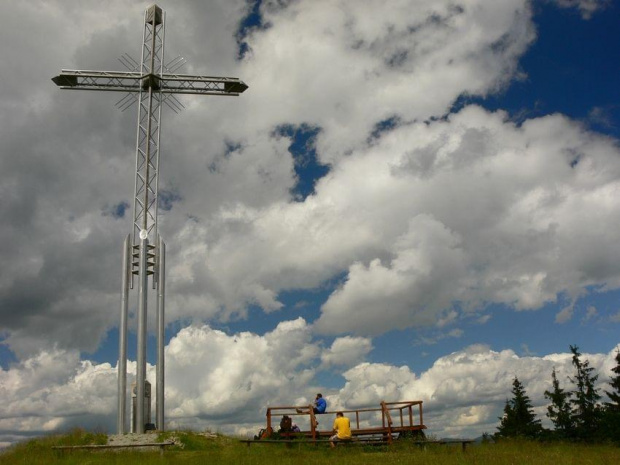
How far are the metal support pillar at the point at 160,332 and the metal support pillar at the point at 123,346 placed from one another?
1.38 metres

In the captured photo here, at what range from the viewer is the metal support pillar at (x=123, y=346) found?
26562mm

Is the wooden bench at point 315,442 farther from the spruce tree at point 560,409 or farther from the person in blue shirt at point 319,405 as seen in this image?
the spruce tree at point 560,409

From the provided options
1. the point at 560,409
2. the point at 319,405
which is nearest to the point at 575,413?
the point at 560,409

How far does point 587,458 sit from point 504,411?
4167 cm

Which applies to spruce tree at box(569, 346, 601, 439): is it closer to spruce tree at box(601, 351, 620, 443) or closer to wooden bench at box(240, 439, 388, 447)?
spruce tree at box(601, 351, 620, 443)

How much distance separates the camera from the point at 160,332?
28.4 metres

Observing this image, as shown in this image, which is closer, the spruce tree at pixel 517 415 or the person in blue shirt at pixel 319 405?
the person in blue shirt at pixel 319 405

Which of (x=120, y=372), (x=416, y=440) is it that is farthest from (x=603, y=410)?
(x=120, y=372)

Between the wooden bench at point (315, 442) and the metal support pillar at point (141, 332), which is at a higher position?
the metal support pillar at point (141, 332)

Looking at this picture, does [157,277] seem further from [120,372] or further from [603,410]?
[603,410]

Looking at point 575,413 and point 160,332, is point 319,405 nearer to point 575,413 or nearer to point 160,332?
point 160,332

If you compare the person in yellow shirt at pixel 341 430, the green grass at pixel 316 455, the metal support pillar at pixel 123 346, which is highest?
the metal support pillar at pixel 123 346

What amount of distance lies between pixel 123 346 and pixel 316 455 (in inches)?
482

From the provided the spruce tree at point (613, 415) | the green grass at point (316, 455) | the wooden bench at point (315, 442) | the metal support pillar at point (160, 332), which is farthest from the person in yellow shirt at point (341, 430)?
the spruce tree at point (613, 415)
